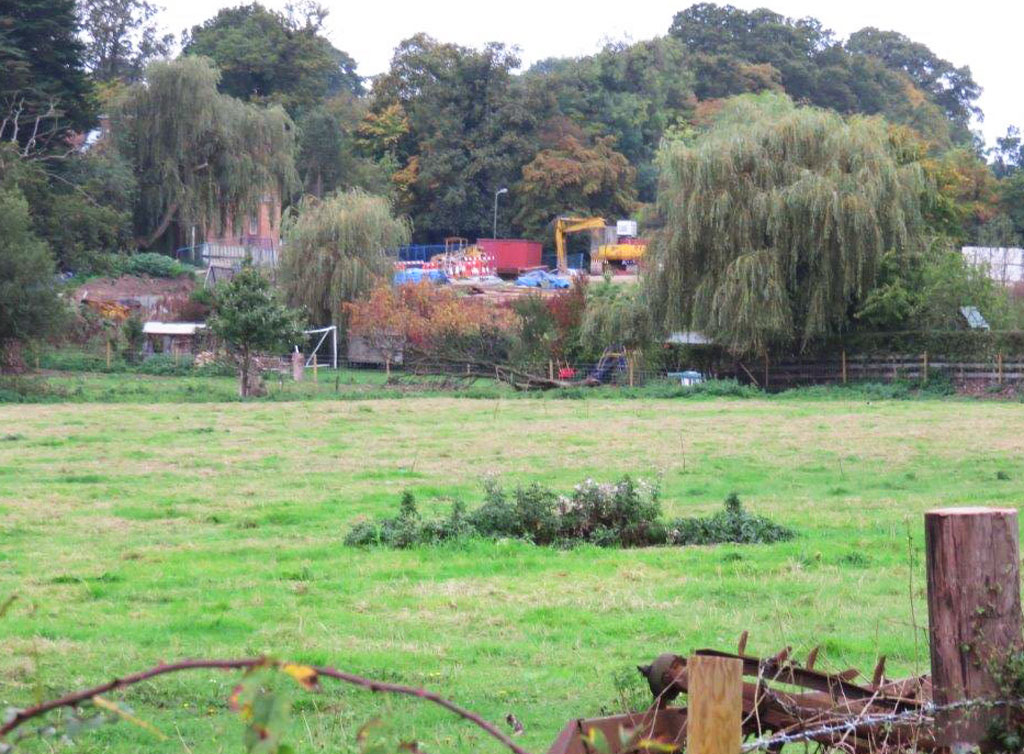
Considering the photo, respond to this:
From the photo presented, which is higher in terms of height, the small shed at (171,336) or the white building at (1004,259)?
the white building at (1004,259)

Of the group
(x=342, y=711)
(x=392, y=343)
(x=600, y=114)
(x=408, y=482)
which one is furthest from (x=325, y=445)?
(x=600, y=114)

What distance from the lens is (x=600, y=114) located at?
350 feet

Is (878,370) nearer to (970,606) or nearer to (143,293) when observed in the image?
(143,293)

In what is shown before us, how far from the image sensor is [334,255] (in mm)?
60375

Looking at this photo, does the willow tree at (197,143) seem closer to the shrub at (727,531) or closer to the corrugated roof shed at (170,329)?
the corrugated roof shed at (170,329)

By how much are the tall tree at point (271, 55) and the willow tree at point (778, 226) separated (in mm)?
53765

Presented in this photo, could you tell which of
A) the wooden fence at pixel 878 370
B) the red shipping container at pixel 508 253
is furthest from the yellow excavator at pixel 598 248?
the wooden fence at pixel 878 370

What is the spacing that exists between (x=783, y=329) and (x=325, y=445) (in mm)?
23612

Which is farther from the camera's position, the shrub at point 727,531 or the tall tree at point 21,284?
the tall tree at point 21,284

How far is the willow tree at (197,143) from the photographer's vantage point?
225 feet

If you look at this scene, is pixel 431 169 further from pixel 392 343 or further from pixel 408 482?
pixel 408 482

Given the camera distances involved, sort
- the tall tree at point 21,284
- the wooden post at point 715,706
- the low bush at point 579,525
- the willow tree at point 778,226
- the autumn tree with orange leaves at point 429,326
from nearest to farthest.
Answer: the wooden post at point 715,706
the low bush at point 579,525
the tall tree at point 21,284
the willow tree at point 778,226
the autumn tree with orange leaves at point 429,326

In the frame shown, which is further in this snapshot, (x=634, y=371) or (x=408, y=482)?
(x=634, y=371)

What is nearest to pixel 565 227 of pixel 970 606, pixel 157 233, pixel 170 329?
pixel 157 233
